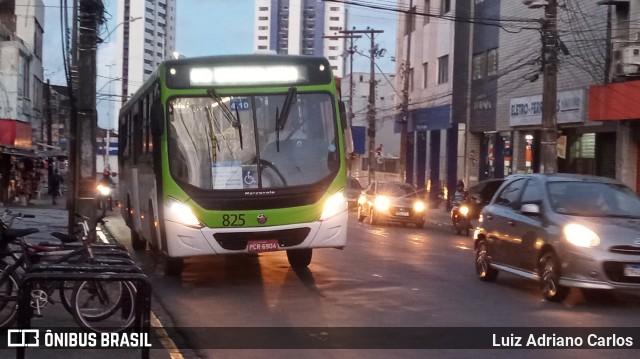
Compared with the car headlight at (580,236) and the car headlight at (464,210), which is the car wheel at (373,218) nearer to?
the car headlight at (464,210)

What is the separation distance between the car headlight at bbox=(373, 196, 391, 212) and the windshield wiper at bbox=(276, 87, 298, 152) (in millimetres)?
18630

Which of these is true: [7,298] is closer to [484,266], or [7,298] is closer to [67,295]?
[67,295]

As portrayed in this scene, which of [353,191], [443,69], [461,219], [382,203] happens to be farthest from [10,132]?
[443,69]

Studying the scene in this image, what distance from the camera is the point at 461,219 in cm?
3003

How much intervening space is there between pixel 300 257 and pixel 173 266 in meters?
2.34

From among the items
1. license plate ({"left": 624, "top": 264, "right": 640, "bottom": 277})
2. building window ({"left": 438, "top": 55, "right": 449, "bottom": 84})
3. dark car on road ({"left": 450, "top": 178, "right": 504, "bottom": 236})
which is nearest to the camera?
license plate ({"left": 624, "top": 264, "right": 640, "bottom": 277})

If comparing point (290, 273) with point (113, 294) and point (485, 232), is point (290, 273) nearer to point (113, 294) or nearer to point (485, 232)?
point (485, 232)

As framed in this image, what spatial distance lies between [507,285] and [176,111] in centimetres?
575

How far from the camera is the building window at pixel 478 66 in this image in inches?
1686

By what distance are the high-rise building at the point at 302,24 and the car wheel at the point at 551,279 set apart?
165767 mm

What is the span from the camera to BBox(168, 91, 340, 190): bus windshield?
45.0 feet

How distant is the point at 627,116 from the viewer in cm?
2691

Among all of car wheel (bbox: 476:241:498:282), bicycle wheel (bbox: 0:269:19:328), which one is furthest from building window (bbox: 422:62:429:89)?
bicycle wheel (bbox: 0:269:19:328)

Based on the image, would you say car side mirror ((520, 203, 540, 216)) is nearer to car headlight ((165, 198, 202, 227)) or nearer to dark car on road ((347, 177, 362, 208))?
car headlight ((165, 198, 202, 227))
